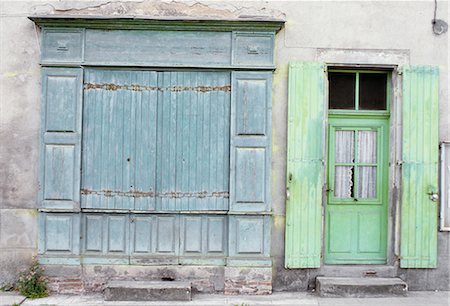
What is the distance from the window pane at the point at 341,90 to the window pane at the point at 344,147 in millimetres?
377

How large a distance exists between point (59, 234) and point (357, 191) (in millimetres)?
3944

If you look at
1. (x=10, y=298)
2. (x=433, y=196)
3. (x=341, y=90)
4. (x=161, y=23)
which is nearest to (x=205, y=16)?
(x=161, y=23)

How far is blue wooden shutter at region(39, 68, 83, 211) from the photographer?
22.2ft

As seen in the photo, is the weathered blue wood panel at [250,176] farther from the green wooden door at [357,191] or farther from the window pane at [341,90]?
the window pane at [341,90]

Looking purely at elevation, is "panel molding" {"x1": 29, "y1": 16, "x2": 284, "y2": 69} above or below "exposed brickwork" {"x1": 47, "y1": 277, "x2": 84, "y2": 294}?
above

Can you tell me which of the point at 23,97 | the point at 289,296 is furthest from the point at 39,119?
the point at 289,296

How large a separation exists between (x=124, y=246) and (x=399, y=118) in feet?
12.9

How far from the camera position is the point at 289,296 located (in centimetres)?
669

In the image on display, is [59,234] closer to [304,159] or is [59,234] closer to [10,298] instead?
[10,298]

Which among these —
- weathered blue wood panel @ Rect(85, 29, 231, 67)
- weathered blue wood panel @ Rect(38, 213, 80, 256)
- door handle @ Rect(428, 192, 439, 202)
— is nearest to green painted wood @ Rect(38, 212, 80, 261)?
weathered blue wood panel @ Rect(38, 213, 80, 256)

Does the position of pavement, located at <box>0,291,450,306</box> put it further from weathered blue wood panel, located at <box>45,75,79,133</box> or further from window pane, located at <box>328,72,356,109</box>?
window pane, located at <box>328,72,356,109</box>

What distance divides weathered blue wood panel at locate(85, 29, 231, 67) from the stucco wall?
31 cm

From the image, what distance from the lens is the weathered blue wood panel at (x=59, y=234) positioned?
22.2ft

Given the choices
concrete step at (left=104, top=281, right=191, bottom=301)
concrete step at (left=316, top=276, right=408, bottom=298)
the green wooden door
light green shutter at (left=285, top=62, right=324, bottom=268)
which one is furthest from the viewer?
the green wooden door
